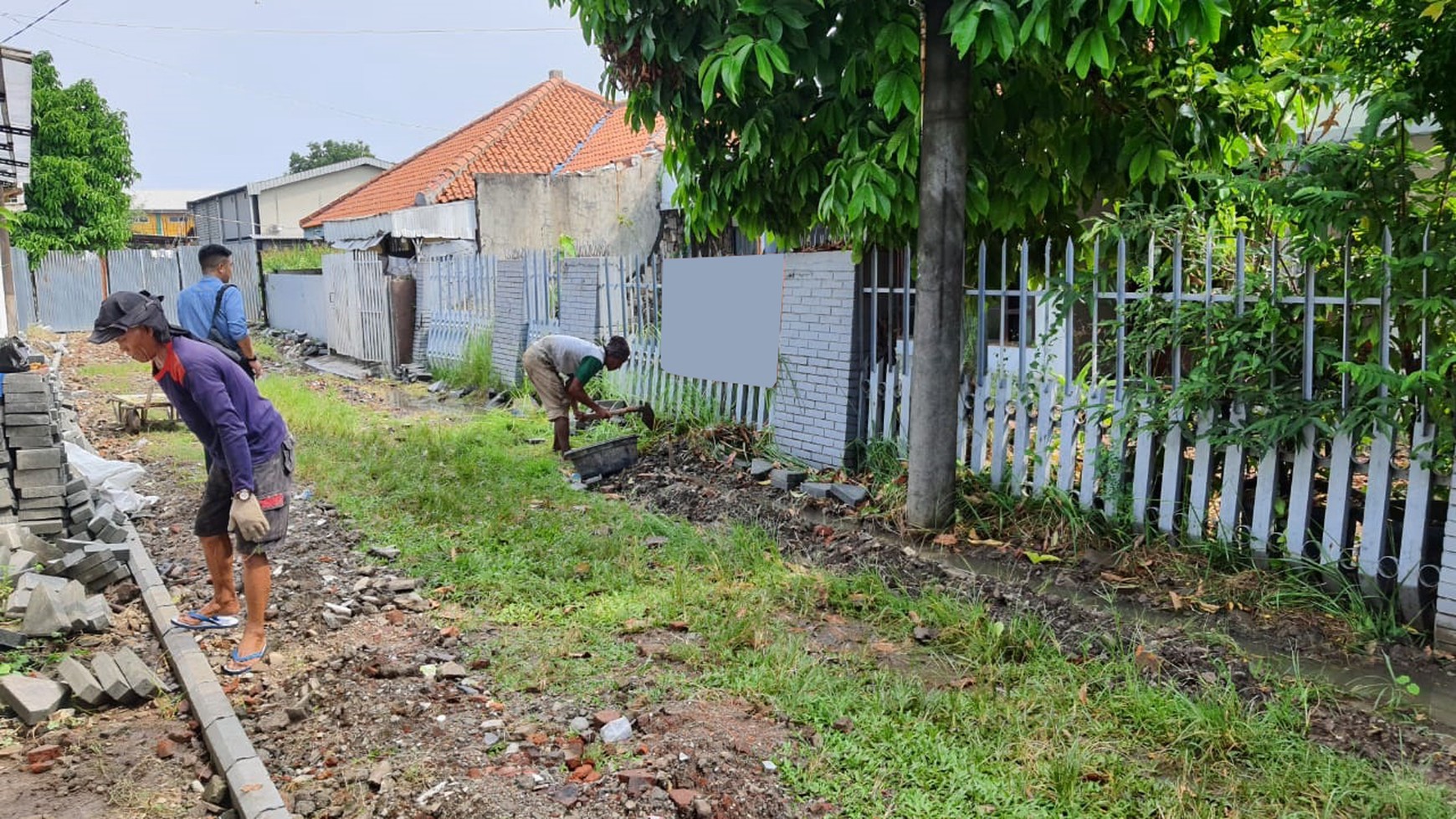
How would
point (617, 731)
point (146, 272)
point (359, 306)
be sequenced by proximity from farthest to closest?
point (146, 272)
point (359, 306)
point (617, 731)

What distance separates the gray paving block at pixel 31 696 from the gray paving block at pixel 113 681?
0.14 m

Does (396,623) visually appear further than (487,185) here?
No

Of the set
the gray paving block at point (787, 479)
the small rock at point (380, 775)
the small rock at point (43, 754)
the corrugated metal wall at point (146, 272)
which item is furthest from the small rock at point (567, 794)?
Result: the corrugated metal wall at point (146, 272)

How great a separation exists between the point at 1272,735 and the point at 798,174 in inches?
166

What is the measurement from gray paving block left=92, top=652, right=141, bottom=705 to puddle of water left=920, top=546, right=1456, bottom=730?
425cm

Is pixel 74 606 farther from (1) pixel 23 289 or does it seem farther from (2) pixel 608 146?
(1) pixel 23 289

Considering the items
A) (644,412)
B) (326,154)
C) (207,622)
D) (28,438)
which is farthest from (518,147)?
(326,154)

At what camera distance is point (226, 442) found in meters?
4.00

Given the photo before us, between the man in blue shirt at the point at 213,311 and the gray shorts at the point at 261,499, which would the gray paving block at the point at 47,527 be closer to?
the man in blue shirt at the point at 213,311

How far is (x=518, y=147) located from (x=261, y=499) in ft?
63.0

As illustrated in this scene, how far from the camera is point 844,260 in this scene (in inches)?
275

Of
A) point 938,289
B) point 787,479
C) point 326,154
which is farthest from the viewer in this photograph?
point 326,154

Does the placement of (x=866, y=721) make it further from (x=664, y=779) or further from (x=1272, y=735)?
(x=1272, y=735)

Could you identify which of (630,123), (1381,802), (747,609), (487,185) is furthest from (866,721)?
(487,185)
